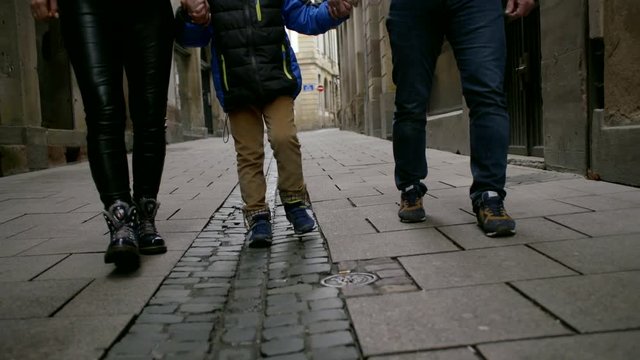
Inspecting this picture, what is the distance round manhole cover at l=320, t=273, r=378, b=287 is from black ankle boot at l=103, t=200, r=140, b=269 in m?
0.78

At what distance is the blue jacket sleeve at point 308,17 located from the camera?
275 centimetres

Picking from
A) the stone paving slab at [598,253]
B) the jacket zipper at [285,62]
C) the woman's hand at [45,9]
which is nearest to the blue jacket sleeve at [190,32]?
the jacket zipper at [285,62]

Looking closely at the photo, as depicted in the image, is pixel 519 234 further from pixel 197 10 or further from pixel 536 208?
pixel 197 10

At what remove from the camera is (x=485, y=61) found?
8.96 feet

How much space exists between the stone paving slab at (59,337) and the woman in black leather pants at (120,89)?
54cm

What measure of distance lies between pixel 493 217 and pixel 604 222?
1.84 ft

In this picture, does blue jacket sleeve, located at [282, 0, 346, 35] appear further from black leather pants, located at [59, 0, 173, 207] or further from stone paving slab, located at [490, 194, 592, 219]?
stone paving slab, located at [490, 194, 592, 219]

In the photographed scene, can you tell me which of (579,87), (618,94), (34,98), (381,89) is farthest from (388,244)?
(381,89)

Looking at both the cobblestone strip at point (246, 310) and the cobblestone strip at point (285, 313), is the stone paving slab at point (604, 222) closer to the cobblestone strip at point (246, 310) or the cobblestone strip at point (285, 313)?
the cobblestone strip at point (246, 310)

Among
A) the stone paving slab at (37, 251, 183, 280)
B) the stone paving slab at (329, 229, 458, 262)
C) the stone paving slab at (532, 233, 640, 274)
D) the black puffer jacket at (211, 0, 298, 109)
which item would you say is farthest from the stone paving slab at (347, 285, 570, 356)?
the black puffer jacket at (211, 0, 298, 109)

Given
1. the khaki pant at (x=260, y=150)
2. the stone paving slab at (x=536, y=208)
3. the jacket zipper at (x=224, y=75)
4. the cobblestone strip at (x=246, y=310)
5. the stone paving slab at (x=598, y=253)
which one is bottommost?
the cobblestone strip at (x=246, y=310)

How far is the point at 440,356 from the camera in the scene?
1445 mm

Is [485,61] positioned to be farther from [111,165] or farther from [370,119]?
[370,119]

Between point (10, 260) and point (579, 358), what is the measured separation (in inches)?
91.0
